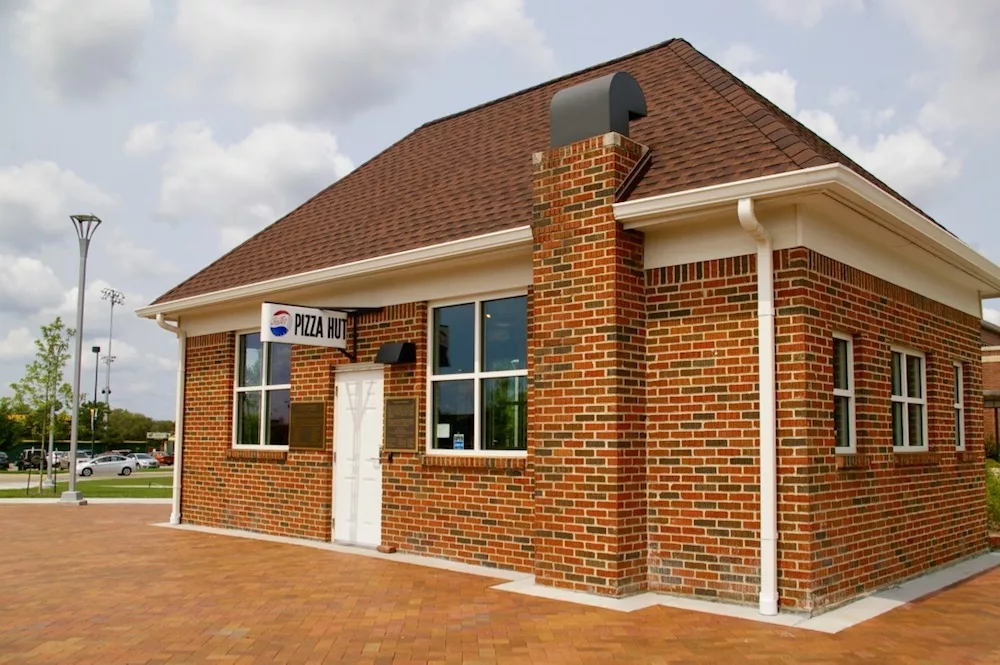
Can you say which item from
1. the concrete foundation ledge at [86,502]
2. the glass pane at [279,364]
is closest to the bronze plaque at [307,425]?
the glass pane at [279,364]

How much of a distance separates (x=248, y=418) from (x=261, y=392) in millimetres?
536

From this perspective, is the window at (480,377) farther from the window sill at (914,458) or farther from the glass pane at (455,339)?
the window sill at (914,458)

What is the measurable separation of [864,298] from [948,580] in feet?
9.65

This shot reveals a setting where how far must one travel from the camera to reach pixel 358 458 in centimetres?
1066

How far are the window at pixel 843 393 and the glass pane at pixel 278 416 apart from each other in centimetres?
711

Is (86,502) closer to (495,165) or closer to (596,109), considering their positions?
(495,165)

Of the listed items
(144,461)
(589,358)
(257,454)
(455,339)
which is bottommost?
(144,461)

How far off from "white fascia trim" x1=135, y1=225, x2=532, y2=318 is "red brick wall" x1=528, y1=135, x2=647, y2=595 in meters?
→ 0.55

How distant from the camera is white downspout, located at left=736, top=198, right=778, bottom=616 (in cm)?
679

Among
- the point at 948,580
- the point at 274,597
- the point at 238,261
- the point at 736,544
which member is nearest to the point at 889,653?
the point at 736,544

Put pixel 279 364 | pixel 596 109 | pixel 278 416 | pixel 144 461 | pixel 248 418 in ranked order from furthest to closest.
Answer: pixel 144 461 < pixel 248 418 < pixel 279 364 < pixel 278 416 < pixel 596 109

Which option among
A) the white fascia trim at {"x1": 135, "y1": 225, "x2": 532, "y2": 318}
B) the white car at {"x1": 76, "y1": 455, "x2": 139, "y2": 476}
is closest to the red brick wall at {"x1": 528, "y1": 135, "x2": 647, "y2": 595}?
the white fascia trim at {"x1": 135, "y1": 225, "x2": 532, "y2": 318}

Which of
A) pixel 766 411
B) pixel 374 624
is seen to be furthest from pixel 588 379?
pixel 374 624

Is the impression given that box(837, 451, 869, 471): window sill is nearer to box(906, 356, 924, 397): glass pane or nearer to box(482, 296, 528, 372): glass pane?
box(906, 356, 924, 397): glass pane
